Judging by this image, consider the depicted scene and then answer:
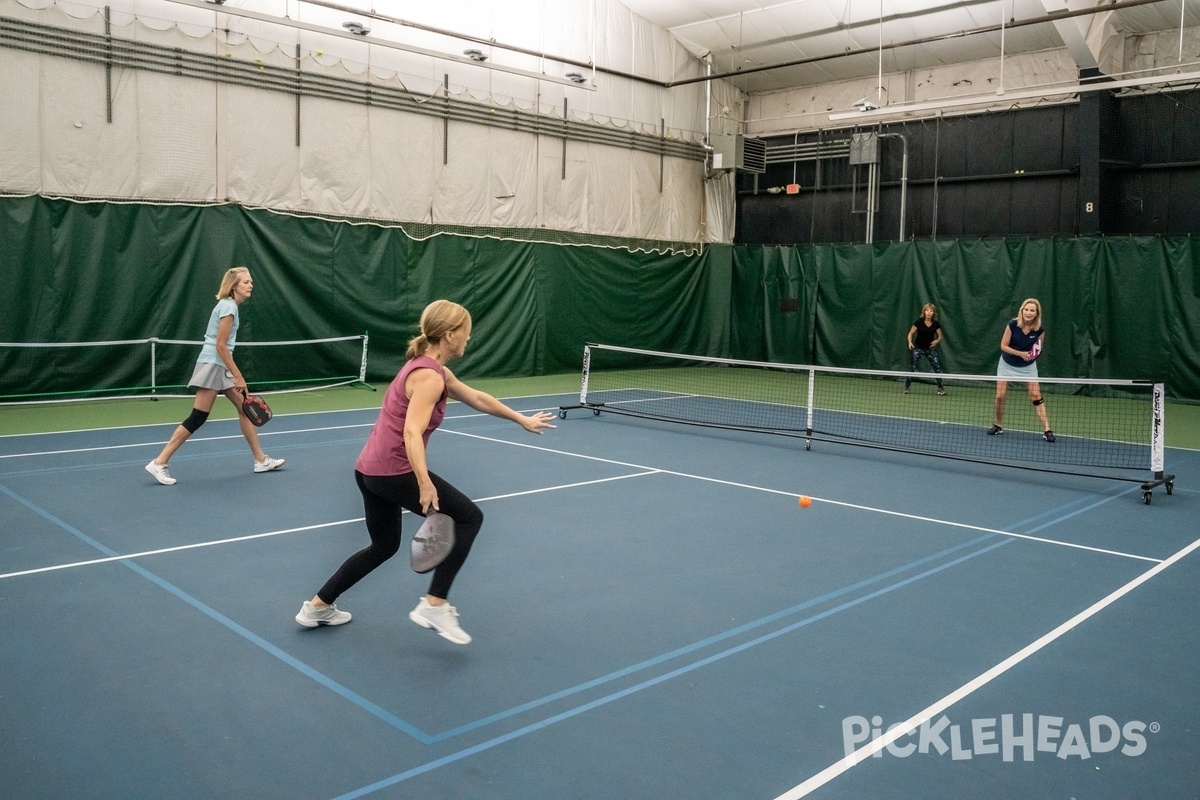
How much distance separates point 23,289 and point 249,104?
433 cm

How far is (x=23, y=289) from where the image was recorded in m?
13.3

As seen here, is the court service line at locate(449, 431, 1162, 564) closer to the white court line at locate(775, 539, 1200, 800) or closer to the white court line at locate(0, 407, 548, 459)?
the white court line at locate(775, 539, 1200, 800)

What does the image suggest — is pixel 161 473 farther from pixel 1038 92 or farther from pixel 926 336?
pixel 926 336

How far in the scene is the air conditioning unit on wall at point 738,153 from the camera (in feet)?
72.0

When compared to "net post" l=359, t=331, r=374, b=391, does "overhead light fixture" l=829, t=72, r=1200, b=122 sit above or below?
above

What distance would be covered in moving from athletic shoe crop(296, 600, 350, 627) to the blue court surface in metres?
0.08

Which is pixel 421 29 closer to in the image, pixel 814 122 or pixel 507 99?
pixel 507 99

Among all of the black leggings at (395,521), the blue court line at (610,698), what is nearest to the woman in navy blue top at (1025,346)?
the blue court line at (610,698)

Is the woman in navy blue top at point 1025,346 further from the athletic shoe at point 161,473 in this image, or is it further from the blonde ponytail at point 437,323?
the athletic shoe at point 161,473

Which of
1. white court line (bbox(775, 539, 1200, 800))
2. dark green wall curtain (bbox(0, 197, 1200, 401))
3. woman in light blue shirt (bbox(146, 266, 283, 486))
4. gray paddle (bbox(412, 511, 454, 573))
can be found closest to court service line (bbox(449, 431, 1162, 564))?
white court line (bbox(775, 539, 1200, 800))

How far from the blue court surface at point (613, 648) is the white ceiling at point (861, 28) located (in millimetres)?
12017

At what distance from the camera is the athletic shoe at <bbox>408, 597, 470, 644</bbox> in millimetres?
4625

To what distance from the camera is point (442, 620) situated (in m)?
4.65

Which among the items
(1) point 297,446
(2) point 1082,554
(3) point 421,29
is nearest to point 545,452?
(1) point 297,446
